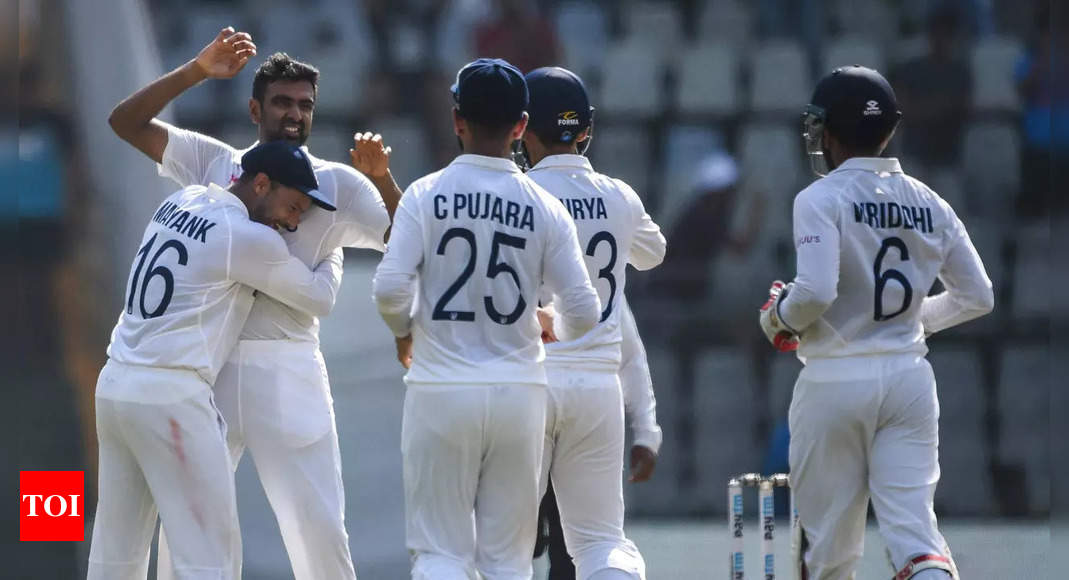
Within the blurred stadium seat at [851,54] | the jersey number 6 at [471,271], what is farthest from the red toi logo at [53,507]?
the blurred stadium seat at [851,54]

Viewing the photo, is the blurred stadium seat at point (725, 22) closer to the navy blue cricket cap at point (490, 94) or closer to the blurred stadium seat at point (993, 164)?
the blurred stadium seat at point (993, 164)

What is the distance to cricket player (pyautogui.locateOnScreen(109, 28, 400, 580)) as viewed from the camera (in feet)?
14.6

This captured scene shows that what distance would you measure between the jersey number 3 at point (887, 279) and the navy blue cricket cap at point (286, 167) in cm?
156

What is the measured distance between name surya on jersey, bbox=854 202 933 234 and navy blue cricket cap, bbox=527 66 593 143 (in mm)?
836

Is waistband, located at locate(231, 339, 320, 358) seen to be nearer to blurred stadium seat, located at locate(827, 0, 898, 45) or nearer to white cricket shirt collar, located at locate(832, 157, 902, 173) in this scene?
white cricket shirt collar, located at locate(832, 157, 902, 173)

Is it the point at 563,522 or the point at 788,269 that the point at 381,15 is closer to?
the point at 788,269

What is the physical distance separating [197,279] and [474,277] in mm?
830

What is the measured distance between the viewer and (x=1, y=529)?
→ 7.04 meters

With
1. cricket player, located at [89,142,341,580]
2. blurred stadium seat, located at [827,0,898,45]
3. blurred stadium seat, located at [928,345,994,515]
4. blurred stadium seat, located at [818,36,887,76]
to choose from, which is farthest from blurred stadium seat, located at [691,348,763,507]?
cricket player, located at [89,142,341,580]

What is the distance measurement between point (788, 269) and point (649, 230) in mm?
3651

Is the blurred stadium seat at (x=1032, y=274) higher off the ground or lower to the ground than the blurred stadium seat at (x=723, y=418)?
higher

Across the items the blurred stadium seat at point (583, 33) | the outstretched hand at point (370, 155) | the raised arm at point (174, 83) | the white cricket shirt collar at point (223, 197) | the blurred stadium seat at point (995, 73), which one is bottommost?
the white cricket shirt collar at point (223, 197)

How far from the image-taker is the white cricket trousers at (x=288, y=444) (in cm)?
445

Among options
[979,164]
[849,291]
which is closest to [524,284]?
[849,291]
